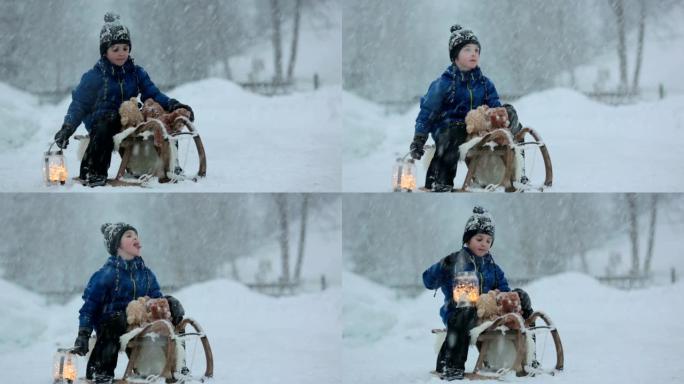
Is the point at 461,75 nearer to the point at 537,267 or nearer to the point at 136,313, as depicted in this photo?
the point at 136,313

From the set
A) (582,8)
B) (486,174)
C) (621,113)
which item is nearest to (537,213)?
(621,113)

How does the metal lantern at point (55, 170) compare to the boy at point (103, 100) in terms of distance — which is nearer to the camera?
the boy at point (103, 100)

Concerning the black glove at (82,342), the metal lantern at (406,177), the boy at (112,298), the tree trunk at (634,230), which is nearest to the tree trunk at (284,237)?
the tree trunk at (634,230)

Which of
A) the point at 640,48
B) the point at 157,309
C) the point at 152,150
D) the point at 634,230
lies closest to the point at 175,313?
the point at 157,309

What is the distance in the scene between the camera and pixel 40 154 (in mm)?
7992

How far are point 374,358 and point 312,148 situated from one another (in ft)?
3.54

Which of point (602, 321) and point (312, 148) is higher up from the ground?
point (312, 148)

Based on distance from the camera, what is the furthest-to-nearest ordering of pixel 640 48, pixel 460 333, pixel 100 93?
pixel 640 48 < pixel 100 93 < pixel 460 333

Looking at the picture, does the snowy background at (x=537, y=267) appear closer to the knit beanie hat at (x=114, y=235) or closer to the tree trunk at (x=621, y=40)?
the tree trunk at (x=621, y=40)

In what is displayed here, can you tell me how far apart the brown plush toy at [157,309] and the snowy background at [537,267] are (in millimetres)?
1452

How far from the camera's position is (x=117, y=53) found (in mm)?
6711

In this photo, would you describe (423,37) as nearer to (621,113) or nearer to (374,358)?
(621,113)

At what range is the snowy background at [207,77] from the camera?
26.6 ft

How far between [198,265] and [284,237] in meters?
0.43
